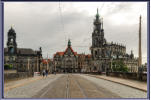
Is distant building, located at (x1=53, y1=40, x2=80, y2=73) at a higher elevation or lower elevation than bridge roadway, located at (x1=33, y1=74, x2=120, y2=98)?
lower

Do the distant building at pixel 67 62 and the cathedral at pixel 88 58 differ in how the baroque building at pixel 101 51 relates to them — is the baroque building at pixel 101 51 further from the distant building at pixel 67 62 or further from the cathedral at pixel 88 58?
the distant building at pixel 67 62

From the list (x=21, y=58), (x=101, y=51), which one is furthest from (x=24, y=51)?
(x=101, y=51)

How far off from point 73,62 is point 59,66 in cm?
868

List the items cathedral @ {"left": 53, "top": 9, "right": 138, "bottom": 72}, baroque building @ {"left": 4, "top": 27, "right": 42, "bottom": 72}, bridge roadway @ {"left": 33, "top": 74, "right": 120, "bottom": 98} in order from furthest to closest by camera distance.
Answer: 1. cathedral @ {"left": 53, "top": 9, "right": 138, "bottom": 72}
2. baroque building @ {"left": 4, "top": 27, "right": 42, "bottom": 72}
3. bridge roadway @ {"left": 33, "top": 74, "right": 120, "bottom": 98}

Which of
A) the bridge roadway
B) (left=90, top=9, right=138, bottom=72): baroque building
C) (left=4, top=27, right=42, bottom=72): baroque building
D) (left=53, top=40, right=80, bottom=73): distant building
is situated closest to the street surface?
the bridge roadway

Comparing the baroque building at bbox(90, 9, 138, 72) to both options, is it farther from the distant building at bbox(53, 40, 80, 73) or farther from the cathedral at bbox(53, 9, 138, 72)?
the distant building at bbox(53, 40, 80, 73)

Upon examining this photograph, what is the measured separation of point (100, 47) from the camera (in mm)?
150375

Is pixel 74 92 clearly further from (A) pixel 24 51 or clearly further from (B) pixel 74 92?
Result: (A) pixel 24 51

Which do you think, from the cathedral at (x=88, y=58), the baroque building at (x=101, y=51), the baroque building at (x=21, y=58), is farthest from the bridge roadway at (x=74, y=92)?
the cathedral at (x=88, y=58)

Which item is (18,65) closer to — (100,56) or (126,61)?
(100,56)

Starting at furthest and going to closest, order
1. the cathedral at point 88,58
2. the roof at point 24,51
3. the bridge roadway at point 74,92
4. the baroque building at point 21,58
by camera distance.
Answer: the cathedral at point 88,58 → the roof at point 24,51 → the baroque building at point 21,58 → the bridge roadway at point 74,92

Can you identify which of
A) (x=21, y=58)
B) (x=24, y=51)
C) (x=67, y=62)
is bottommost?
(x=67, y=62)

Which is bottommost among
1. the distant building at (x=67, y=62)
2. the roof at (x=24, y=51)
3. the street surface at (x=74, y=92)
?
the distant building at (x=67, y=62)

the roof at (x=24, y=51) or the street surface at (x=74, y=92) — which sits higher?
the roof at (x=24, y=51)
